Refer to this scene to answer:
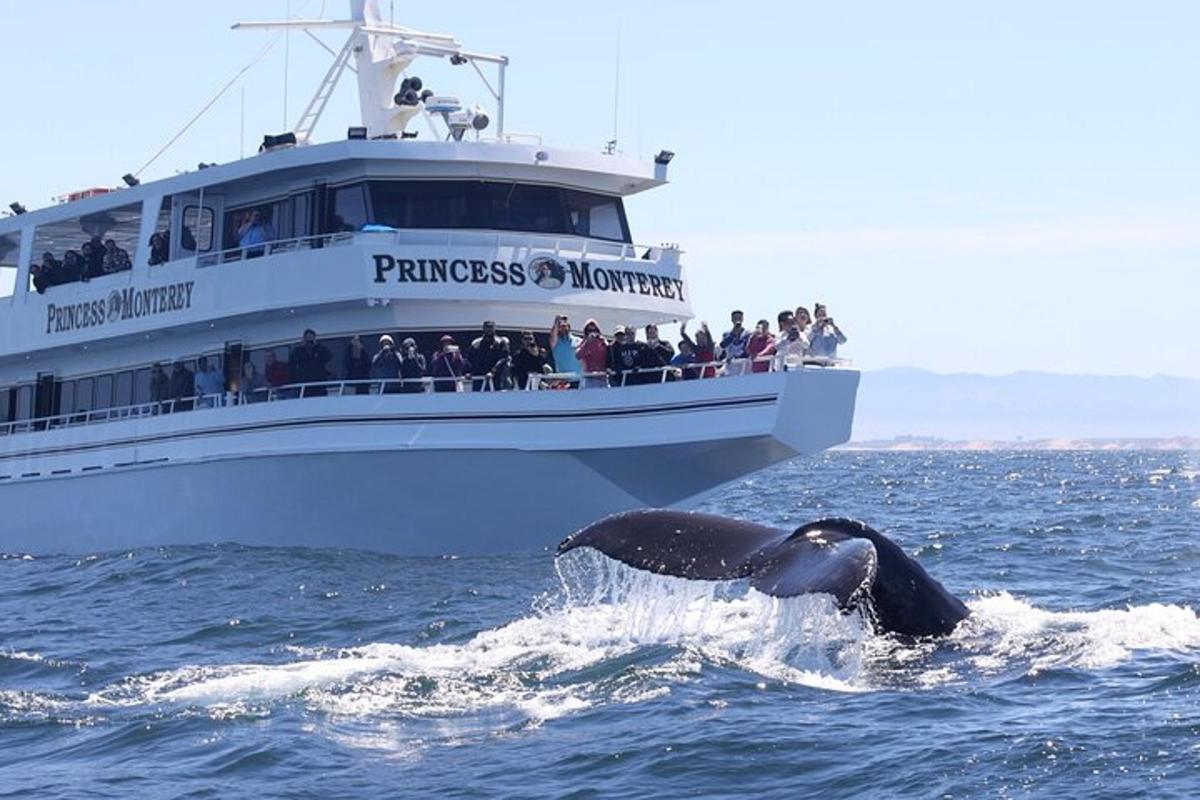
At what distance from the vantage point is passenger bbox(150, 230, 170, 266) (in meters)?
27.2

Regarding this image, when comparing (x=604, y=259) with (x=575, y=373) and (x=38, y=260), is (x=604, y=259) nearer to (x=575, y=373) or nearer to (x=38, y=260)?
(x=575, y=373)

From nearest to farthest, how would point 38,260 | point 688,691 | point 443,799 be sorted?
point 443,799 → point 688,691 → point 38,260

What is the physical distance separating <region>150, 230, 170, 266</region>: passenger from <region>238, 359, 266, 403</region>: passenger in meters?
2.10

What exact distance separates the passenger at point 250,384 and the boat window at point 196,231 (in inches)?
76.0

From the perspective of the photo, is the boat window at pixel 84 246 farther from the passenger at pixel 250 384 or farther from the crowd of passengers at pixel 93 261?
the passenger at pixel 250 384

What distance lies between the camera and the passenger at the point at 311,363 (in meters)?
24.4

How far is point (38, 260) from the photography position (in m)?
30.8

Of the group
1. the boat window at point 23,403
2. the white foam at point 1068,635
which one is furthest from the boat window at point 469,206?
the white foam at point 1068,635

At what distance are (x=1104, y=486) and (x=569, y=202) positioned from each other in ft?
126

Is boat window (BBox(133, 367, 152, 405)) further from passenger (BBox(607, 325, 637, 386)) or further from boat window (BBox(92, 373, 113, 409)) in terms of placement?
passenger (BBox(607, 325, 637, 386))

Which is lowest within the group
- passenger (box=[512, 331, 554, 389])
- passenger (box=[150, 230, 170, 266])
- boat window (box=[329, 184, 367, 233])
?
passenger (box=[512, 331, 554, 389])

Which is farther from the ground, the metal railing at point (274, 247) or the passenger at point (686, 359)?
the metal railing at point (274, 247)

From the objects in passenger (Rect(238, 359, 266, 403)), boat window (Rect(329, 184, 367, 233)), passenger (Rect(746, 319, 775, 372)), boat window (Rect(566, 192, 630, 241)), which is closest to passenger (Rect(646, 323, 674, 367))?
passenger (Rect(746, 319, 775, 372))

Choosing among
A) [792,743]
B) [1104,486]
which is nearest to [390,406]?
[792,743]
